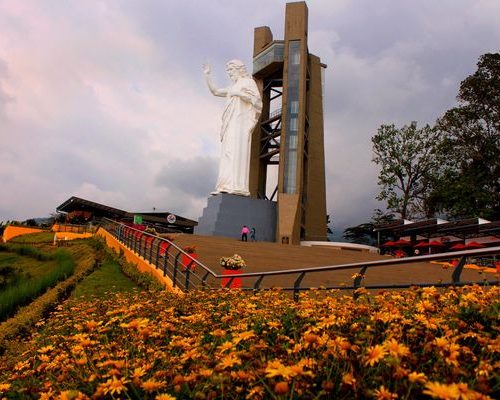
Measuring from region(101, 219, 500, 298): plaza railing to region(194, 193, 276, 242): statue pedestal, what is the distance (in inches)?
228

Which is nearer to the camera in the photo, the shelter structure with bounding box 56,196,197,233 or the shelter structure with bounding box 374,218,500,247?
the shelter structure with bounding box 374,218,500,247

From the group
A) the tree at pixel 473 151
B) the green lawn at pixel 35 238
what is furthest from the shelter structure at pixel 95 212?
the tree at pixel 473 151

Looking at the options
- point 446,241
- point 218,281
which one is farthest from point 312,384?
point 446,241

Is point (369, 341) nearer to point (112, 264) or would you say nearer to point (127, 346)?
point (127, 346)

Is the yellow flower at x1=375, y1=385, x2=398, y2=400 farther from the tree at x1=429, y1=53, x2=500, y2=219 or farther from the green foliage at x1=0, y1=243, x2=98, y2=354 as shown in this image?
the tree at x1=429, y1=53, x2=500, y2=219

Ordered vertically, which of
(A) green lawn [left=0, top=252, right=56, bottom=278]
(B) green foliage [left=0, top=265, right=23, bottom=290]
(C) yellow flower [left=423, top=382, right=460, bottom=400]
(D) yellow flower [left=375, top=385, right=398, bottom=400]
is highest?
(C) yellow flower [left=423, top=382, right=460, bottom=400]

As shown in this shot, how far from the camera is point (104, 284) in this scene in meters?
9.43

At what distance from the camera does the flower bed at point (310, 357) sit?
1430 mm

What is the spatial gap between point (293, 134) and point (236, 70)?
20.6 ft

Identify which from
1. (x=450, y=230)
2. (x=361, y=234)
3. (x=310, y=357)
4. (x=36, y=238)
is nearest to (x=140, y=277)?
(x=310, y=357)

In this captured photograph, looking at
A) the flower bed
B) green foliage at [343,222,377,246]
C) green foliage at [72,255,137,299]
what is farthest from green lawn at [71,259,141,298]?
green foliage at [343,222,377,246]

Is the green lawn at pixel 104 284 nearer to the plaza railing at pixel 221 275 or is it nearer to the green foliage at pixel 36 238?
the plaza railing at pixel 221 275

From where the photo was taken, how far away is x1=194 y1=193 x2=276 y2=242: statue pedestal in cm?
2239

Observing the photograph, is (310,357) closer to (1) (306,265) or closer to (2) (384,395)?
(2) (384,395)
